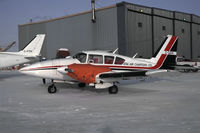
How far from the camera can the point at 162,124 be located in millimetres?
4590

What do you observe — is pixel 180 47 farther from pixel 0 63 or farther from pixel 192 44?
pixel 0 63

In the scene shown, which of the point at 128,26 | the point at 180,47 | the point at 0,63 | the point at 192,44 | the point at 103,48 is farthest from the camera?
the point at 192,44

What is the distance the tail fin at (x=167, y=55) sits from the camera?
1084 centimetres

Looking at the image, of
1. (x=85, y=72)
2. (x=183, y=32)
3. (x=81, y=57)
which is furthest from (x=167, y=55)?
(x=183, y=32)

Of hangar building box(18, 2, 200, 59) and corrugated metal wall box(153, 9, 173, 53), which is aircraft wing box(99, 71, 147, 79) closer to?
hangar building box(18, 2, 200, 59)

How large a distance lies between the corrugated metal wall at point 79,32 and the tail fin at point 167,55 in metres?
16.0

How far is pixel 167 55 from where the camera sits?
10969mm

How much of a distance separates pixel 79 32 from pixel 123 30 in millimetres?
8198

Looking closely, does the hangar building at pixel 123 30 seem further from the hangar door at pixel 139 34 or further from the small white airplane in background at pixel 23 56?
the small white airplane in background at pixel 23 56

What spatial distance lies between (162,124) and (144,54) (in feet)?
81.6

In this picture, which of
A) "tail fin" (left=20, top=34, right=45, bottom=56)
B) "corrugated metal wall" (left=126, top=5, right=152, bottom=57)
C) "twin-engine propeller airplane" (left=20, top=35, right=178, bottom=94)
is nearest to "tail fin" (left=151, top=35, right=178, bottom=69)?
"twin-engine propeller airplane" (left=20, top=35, right=178, bottom=94)

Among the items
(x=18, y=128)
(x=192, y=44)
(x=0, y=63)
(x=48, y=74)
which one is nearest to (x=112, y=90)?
(x=48, y=74)

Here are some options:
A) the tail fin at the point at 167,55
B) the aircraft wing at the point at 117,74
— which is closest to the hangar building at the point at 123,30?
the tail fin at the point at 167,55

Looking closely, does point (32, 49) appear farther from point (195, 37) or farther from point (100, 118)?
point (195, 37)
